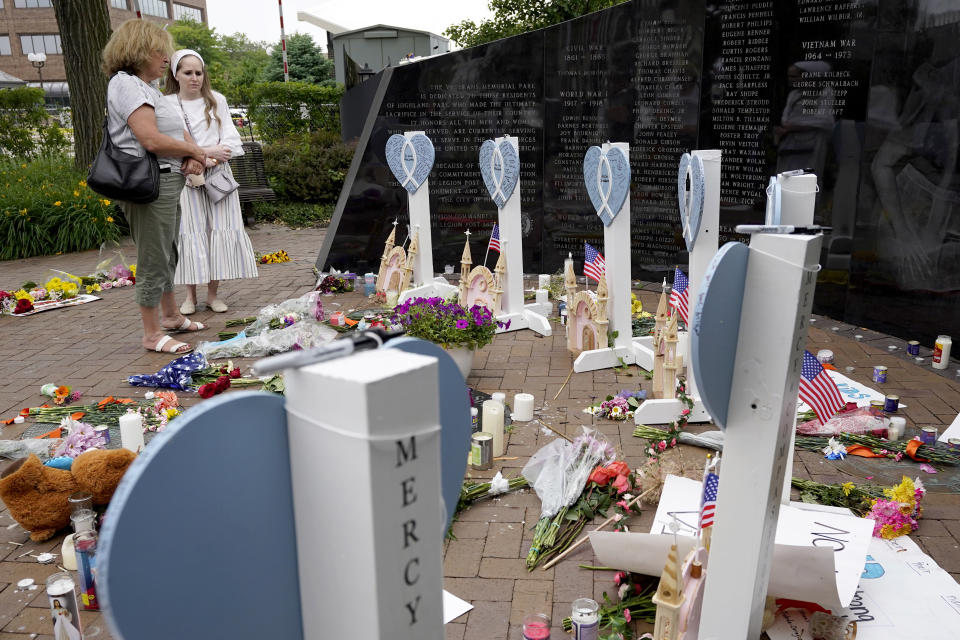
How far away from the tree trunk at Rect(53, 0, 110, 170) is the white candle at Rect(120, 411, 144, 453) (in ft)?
25.0

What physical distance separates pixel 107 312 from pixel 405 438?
251 inches

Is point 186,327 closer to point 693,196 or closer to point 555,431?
point 555,431

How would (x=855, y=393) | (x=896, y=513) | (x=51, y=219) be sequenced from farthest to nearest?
(x=51, y=219)
(x=855, y=393)
(x=896, y=513)

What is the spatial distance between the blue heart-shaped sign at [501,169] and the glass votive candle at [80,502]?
140 inches

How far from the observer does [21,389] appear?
4.75 m

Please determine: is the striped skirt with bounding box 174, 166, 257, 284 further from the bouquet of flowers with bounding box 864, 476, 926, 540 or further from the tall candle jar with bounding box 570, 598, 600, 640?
the bouquet of flowers with bounding box 864, 476, 926, 540

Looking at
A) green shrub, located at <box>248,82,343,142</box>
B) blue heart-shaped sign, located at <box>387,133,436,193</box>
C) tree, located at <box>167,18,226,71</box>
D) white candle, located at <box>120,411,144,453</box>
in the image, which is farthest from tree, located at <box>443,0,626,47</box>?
tree, located at <box>167,18,226,71</box>

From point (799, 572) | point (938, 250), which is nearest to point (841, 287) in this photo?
point (938, 250)

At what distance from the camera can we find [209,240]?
6.06 meters

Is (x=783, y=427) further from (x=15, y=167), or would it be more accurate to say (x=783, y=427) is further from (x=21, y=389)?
(x=15, y=167)

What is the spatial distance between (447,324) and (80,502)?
2162 mm

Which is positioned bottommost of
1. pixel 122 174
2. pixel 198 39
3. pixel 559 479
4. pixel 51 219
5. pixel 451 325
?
pixel 559 479

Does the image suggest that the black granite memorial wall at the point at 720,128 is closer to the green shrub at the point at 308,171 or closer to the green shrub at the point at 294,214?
the green shrub at the point at 294,214

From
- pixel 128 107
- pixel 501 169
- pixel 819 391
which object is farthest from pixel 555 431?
pixel 128 107
